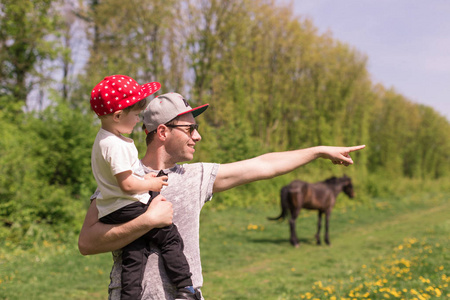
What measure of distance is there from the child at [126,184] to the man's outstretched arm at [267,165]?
544 millimetres

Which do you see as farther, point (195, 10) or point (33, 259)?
point (195, 10)

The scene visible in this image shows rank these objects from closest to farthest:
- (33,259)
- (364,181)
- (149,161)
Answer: (149,161) < (33,259) < (364,181)

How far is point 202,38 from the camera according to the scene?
20.9 metres

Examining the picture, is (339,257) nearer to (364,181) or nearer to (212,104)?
(212,104)

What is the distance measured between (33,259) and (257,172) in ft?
25.9

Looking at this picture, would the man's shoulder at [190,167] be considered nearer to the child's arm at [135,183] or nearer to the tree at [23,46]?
the child's arm at [135,183]

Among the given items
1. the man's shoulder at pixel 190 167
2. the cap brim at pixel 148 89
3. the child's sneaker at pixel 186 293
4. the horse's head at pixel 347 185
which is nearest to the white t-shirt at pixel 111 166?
the cap brim at pixel 148 89

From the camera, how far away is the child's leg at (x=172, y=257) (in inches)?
77.9

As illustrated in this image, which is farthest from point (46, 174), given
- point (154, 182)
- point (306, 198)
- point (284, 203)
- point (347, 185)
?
point (154, 182)

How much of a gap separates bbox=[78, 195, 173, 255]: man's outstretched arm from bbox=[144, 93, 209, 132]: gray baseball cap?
0.46 metres

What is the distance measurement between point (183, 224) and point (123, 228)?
1.17ft

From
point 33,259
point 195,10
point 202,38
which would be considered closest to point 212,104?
point 202,38

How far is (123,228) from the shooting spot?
1926mm

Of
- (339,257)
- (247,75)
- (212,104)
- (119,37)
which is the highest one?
(119,37)
